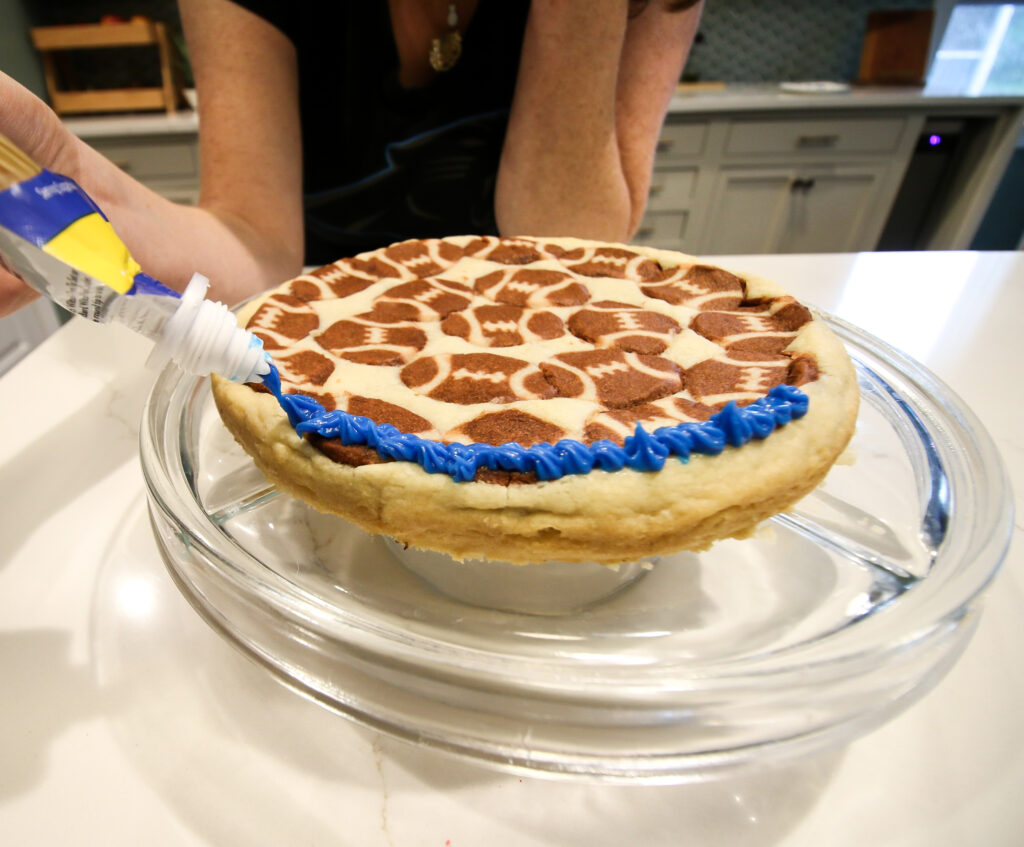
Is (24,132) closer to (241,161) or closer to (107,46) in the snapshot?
(241,161)

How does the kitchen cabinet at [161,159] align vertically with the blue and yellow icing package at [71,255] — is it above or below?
below

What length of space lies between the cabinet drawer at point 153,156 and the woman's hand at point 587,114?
1936mm

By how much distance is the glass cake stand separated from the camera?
413 mm

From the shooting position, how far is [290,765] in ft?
1.59

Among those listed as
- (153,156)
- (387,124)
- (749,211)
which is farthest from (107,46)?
(749,211)

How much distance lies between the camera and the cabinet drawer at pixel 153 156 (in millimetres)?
2572

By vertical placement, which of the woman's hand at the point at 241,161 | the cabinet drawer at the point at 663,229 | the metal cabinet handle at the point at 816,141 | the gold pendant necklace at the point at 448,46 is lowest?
the cabinet drawer at the point at 663,229

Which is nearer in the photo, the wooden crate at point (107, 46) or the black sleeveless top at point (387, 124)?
the black sleeveless top at point (387, 124)

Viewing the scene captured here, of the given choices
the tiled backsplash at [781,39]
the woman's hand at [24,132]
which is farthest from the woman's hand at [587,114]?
the tiled backsplash at [781,39]

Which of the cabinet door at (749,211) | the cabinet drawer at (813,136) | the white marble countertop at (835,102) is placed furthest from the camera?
the cabinet door at (749,211)

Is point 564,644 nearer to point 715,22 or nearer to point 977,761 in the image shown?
point 977,761

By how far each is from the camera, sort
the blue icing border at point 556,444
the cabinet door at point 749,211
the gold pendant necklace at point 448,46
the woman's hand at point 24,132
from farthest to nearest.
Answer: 1. the cabinet door at point 749,211
2. the gold pendant necklace at point 448,46
3. the woman's hand at point 24,132
4. the blue icing border at point 556,444

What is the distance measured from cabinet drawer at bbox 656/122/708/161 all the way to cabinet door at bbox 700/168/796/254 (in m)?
0.22

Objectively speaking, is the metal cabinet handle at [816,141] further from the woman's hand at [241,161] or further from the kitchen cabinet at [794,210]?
the woman's hand at [241,161]
